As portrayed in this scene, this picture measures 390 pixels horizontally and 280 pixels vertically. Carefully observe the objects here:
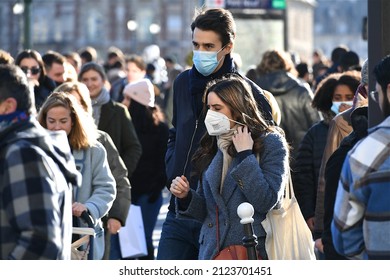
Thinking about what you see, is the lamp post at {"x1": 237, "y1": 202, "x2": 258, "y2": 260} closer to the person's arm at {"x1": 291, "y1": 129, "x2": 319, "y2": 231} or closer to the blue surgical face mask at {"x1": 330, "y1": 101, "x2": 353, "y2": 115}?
the person's arm at {"x1": 291, "y1": 129, "x2": 319, "y2": 231}

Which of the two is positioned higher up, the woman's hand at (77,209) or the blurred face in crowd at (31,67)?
the blurred face in crowd at (31,67)

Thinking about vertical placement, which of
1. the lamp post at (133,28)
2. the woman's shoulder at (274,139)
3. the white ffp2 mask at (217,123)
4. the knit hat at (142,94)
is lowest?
the lamp post at (133,28)

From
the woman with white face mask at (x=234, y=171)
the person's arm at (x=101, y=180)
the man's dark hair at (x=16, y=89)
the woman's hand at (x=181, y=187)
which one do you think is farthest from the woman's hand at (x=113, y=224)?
the man's dark hair at (x=16, y=89)

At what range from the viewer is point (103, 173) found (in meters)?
7.91

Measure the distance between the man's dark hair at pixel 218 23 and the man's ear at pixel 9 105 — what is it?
2300 millimetres

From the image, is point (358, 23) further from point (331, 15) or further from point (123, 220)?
point (123, 220)

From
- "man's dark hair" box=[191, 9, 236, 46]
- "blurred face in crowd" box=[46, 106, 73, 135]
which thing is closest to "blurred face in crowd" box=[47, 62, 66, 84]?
"blurred face in crowd" box=[46, 106, 73, 135]

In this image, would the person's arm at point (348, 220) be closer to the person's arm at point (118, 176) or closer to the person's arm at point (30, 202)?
the person's arm at point (30, 202)

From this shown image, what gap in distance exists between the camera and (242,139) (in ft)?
20.7

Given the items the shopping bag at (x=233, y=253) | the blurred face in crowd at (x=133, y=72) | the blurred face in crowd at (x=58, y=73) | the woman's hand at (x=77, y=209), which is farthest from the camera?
the blurred face in crowd at (x=133, y=72)

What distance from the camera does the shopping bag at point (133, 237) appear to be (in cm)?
1005

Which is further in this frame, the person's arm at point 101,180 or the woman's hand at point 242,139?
the person's arm at point 101,180

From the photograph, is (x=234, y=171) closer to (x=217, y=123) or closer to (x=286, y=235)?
(x=217, y=123)
